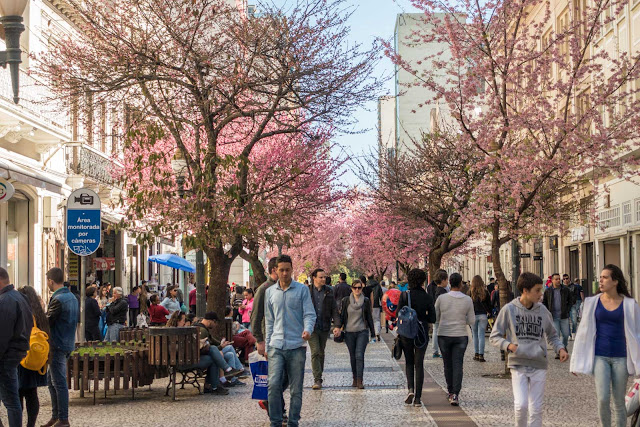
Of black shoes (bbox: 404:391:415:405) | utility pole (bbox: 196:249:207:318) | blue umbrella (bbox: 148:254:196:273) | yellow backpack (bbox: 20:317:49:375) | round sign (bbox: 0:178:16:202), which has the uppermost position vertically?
round sign (bbox: 0:178:16:202)

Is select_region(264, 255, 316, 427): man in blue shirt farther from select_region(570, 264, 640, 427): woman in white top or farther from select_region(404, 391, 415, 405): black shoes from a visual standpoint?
select_region(404, 391, 415, 405): black shoes

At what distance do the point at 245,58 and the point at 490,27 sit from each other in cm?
471

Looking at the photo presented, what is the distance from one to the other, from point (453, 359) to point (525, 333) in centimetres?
415

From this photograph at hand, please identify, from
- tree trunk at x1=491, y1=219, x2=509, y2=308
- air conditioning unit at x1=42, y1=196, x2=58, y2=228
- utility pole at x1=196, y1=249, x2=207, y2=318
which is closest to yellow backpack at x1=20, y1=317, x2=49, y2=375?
utility pole at x1=196, y1=249, x2=207, y2=318

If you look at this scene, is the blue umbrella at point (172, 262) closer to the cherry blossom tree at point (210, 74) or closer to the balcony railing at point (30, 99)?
the balcony railing at point (30, 99)

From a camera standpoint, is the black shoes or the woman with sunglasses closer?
the black shoes

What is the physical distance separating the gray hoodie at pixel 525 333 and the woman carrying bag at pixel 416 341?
3715mm

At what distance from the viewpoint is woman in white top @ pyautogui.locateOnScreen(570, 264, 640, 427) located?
8.98m

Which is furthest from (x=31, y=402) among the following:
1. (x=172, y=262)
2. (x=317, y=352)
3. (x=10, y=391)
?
(x=172, y=262)

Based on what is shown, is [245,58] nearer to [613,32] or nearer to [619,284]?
[619,284]

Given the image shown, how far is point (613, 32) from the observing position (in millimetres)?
31844

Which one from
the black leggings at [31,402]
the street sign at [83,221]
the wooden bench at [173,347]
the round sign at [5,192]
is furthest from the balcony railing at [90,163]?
the black leggings at [31,402]

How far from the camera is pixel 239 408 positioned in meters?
13.3

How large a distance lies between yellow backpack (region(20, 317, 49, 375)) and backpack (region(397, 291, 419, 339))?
4.84m
